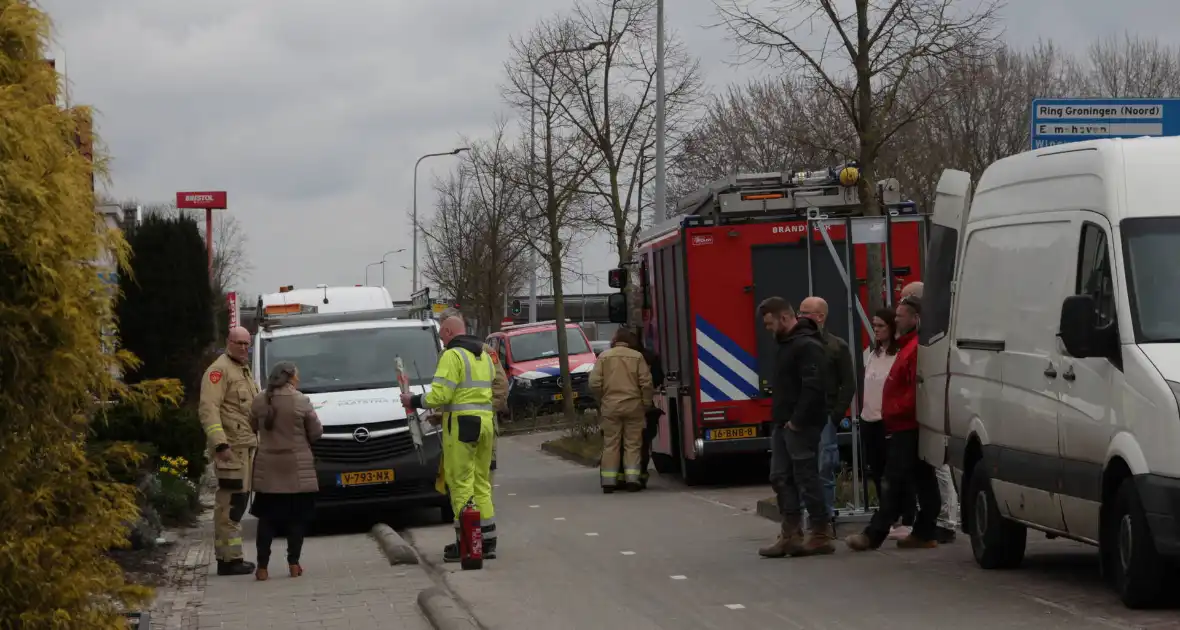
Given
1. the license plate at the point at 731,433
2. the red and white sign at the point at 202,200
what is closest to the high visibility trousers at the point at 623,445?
the license plate at the point at 731,433

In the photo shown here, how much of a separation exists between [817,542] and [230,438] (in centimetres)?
456

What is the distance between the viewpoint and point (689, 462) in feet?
62.4

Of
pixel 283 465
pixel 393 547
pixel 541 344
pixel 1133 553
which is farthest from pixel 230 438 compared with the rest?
pixel 541 344

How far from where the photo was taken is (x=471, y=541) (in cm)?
1226

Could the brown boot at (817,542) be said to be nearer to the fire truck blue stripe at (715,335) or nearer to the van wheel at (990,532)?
the van wheel at (990,532)

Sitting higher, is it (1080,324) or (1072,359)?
(1080,324)

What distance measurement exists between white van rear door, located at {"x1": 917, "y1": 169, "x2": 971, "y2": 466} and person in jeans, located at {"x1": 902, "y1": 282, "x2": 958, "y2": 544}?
19.7 inches

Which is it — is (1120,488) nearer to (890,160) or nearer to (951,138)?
(890,160)

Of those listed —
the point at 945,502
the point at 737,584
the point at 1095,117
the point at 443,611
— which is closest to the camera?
the point at 443,611

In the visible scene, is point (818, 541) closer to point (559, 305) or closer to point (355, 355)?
point (355, 355)

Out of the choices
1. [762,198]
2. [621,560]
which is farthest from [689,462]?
[621,560]

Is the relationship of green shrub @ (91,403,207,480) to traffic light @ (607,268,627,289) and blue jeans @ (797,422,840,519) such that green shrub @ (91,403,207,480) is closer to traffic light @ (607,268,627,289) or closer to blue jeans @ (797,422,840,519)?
traffic light @ (607,268,627,289)

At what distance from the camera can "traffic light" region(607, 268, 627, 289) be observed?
22312 mm

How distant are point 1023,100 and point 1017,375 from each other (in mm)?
33603
